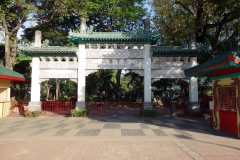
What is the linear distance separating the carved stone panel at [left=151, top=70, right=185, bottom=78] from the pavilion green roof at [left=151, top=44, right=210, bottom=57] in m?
1.21

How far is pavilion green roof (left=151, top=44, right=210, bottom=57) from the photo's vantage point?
13008mm

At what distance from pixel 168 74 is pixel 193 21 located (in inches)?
187

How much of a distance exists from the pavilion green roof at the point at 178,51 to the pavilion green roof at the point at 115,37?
89 cm

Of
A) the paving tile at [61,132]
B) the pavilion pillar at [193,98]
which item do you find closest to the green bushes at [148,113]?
the pavilion pillar at [193,98]

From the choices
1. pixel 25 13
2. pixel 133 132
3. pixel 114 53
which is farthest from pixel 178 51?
pixel 25 13

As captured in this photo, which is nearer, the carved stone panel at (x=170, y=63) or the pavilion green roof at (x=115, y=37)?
the pavilion green roof at (x=115, y=37)

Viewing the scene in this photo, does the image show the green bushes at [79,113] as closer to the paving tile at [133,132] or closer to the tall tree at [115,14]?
the paving tile at [133,132]

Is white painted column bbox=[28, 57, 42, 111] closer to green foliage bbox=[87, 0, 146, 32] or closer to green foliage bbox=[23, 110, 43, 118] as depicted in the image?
green foliage bbox=[23, 110, 43, 118]

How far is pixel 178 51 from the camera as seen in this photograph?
43.2ft

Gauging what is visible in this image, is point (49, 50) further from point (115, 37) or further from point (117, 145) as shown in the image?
point (117, 145)

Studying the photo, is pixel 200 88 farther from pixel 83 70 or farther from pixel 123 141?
pixel 123 141

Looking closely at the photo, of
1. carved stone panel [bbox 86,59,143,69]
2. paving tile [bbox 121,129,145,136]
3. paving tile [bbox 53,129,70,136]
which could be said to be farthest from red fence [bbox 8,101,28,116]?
paving tile [bbox 121,129,145,136]

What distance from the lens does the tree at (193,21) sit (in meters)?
14.3

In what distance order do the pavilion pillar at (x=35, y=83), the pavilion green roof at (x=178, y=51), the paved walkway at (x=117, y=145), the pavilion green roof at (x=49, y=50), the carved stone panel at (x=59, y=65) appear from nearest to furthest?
the paved walkway at (x=117, y=145) < the pavilion green roof at (x=178, y=51) < the pavilion green roof at (x=49, y=50) < the pavilion pillar at (x=35, y=83) < the carved stone panel at (x=59, y=65)
